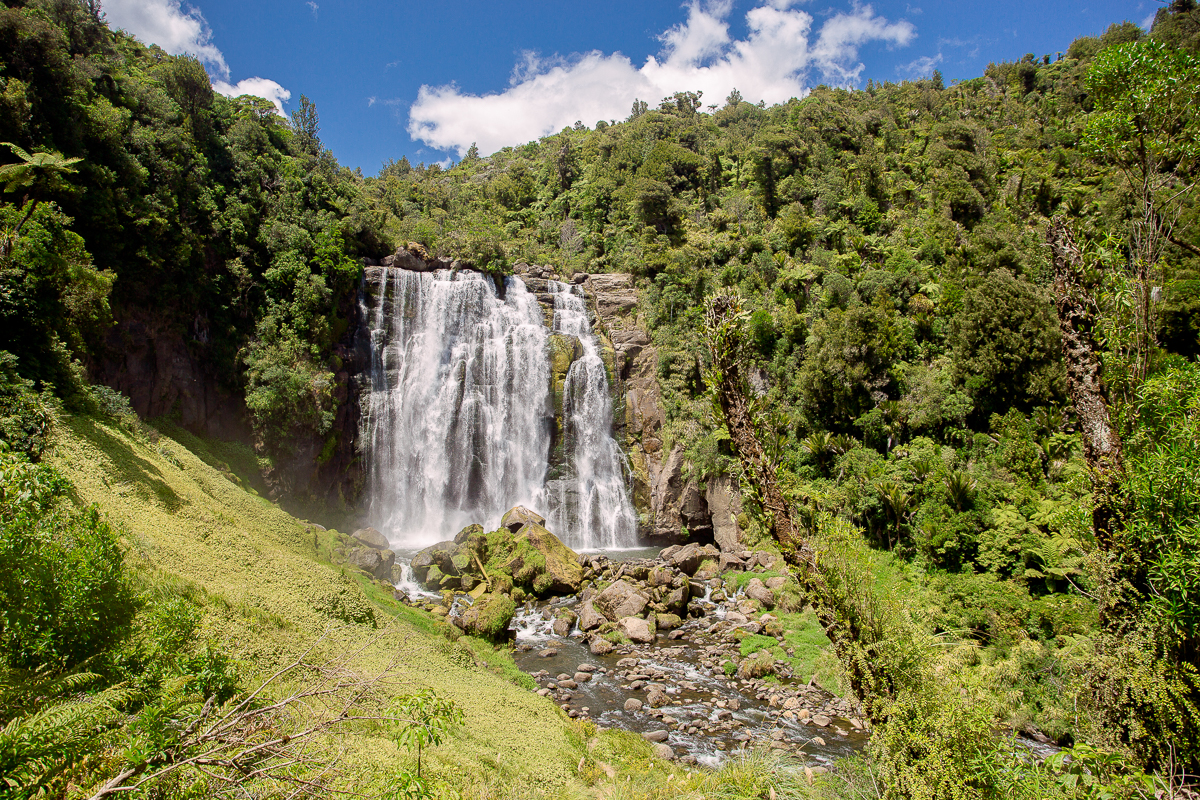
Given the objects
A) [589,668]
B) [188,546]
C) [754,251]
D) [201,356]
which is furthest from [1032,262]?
[201,356]

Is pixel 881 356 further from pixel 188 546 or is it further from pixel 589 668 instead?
pixel 188 546

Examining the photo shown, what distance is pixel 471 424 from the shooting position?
101 ft

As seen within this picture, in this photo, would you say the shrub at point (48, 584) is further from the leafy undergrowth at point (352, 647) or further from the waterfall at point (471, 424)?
the waterfall at point (471, 424)

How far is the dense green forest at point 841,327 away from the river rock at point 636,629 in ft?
17.4

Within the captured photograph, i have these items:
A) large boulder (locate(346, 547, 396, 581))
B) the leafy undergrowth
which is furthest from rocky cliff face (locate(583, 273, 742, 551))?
the leafy undergrowth

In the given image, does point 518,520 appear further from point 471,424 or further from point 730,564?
point 730,564

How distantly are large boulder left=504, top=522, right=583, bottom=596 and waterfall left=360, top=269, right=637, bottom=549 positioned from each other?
24.5ft

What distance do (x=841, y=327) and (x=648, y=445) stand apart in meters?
12.7

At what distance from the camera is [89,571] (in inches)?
211

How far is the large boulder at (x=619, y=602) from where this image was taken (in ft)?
60.8

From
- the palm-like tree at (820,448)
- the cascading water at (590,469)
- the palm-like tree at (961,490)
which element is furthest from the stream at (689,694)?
the cascading water at (590,469)

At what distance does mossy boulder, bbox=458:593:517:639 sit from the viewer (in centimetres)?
1603

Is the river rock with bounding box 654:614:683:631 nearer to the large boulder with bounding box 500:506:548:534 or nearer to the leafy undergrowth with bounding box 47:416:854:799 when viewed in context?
the leafy undergrowth with bounding box 47:416:854:799

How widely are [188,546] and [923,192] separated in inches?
1737
